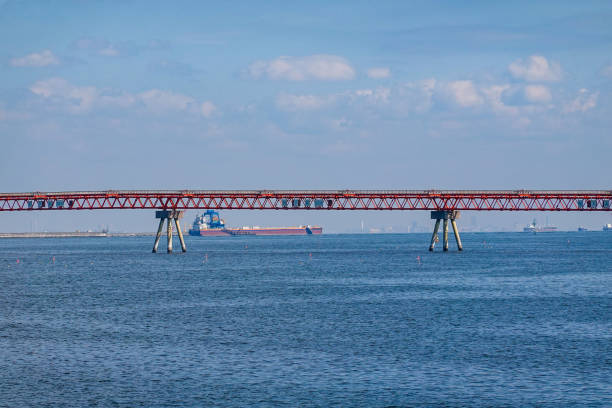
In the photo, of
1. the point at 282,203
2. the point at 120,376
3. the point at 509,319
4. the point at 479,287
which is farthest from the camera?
the point at 282,203

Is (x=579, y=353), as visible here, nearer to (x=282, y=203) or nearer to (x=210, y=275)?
(x=210, y=275)

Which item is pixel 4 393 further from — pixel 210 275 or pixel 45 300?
pixel 210 275

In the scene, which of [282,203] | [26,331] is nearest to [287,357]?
[26,331]

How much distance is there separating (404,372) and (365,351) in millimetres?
5700

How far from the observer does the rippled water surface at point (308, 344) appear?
117 ft

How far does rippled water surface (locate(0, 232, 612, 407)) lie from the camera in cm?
3556

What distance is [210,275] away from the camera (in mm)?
106250

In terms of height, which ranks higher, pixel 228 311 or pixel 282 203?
pixel 282 203

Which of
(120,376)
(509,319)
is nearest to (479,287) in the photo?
(509,319)

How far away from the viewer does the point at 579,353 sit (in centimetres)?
4391

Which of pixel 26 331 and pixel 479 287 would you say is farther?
pixel 479 287

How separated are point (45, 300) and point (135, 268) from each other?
4785 cm

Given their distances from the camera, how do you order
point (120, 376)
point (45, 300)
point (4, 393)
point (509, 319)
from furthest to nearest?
point (45, 300), point (509, 319), point (120, 376), point (4, 393)

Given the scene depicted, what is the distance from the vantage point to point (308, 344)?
47.8 metres
